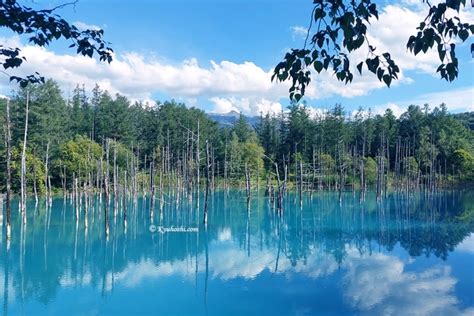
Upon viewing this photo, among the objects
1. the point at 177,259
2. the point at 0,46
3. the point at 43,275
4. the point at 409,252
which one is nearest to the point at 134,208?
the point at 177,259

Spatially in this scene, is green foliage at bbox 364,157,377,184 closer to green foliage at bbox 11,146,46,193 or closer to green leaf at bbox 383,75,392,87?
green foliage at bbox 11,146,46,193

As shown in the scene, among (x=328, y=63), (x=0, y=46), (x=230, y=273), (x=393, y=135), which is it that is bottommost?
(x=230, y=273)

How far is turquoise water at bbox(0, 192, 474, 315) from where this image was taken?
11570 mm

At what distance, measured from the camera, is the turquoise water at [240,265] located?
11570 millimetres

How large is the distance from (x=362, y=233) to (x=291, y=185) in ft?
85.4

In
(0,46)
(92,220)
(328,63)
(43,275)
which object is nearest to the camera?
(328,63)

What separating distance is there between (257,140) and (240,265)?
4433 centimetres

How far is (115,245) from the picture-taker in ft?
62.8

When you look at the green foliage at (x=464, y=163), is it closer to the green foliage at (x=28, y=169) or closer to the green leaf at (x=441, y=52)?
the green foliage at (x=28, y=169)

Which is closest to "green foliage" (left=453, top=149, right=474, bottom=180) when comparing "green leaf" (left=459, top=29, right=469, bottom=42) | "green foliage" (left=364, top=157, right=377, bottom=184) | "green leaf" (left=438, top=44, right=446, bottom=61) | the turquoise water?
"green foliage" (left=364, top=157, right=377, bottom=184)

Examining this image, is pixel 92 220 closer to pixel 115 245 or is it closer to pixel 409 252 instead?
pixel 115 245

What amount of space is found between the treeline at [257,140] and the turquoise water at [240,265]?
1549 cm

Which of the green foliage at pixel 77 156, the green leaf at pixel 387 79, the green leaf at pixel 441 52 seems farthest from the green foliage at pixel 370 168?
the green leaf at pixel 441 52

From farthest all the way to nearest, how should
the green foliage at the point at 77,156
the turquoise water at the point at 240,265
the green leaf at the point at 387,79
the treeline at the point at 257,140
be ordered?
the treeline at the point at 257,140 < the green foliage at the point at 77,156 < the turquoise water at the point at 240,265 < the green leaf at the point at 387,79
